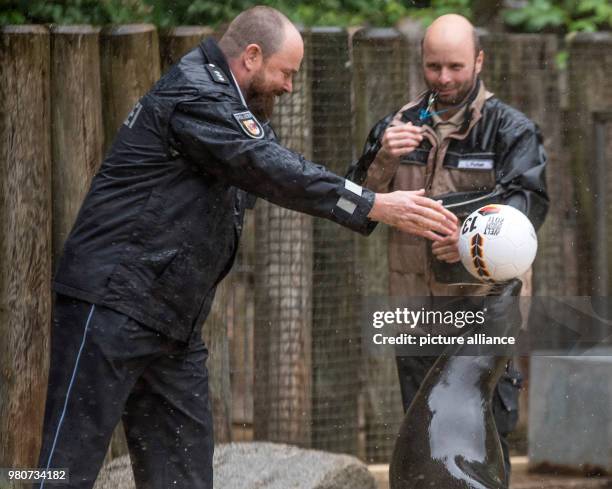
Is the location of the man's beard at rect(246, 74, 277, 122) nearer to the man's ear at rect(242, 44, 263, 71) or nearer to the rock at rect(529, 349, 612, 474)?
the man's ear at rect(242, 44, 263, 71)

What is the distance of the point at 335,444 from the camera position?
6133 millimetres

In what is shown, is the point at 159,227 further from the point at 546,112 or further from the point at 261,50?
the point at 546,112

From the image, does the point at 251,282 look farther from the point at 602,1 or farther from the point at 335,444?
the point at 602,1

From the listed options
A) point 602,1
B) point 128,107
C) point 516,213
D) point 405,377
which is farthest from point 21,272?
point 602,1

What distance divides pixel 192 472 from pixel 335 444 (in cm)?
177

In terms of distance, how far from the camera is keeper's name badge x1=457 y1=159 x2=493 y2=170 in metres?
5.26

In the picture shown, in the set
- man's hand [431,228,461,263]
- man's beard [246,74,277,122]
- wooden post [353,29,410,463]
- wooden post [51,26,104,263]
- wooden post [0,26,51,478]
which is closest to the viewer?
man's beard [246,74,277,122]

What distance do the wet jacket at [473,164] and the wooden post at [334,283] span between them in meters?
0.60

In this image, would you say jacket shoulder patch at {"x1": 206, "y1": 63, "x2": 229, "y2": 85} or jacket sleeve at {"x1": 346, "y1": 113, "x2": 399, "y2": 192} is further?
jacket sleeve at {"x1": 346, "y1": 113, "x2": 399, "y2": 192}

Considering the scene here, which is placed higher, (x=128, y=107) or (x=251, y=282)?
(x=128, y=107)

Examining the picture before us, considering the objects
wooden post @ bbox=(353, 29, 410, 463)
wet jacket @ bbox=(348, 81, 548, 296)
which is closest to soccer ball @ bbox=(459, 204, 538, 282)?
wet jacket @ bbox=(348, 81, 548, 296)

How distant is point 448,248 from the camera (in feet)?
16.3

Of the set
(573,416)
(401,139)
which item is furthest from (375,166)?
(573,416)

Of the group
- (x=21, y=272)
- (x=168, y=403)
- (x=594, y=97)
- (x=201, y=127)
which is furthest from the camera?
(x=594, y=97)
